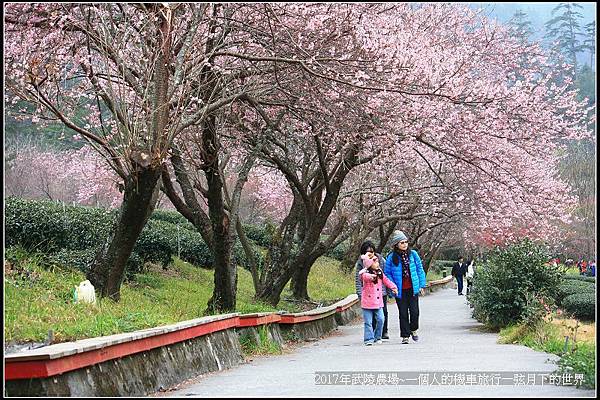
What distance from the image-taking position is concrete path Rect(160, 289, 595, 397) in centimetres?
676

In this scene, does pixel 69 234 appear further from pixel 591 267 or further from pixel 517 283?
pixel 591 267

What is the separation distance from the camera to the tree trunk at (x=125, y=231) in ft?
33.9

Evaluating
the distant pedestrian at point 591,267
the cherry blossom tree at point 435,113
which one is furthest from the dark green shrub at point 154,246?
the distant pedestrian at point 591,267

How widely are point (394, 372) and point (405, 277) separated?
16.5ft

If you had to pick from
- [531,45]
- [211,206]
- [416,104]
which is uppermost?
[531,45]

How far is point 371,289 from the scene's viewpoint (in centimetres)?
1316

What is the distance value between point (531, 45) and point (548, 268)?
11459 mm

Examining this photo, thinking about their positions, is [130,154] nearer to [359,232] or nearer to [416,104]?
[416,104]

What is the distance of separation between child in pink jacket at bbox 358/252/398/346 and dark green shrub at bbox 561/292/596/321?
6.97 meters

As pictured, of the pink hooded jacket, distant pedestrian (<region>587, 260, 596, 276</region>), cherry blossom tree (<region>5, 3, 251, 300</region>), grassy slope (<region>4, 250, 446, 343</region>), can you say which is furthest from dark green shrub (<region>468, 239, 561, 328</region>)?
distant pedestrian (<region>587, 260, 596, 276</region>)

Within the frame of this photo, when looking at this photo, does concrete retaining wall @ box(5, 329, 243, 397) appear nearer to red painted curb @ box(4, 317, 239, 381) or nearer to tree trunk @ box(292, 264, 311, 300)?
red painted curb @ box(4, 317, 239, 381)

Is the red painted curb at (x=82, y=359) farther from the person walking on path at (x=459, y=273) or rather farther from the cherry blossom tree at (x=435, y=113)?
the person walking on path at (x=459, y=273)

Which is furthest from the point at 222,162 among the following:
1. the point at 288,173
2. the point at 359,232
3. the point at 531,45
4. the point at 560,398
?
the point at 359,232

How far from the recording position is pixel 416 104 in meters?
15.0
